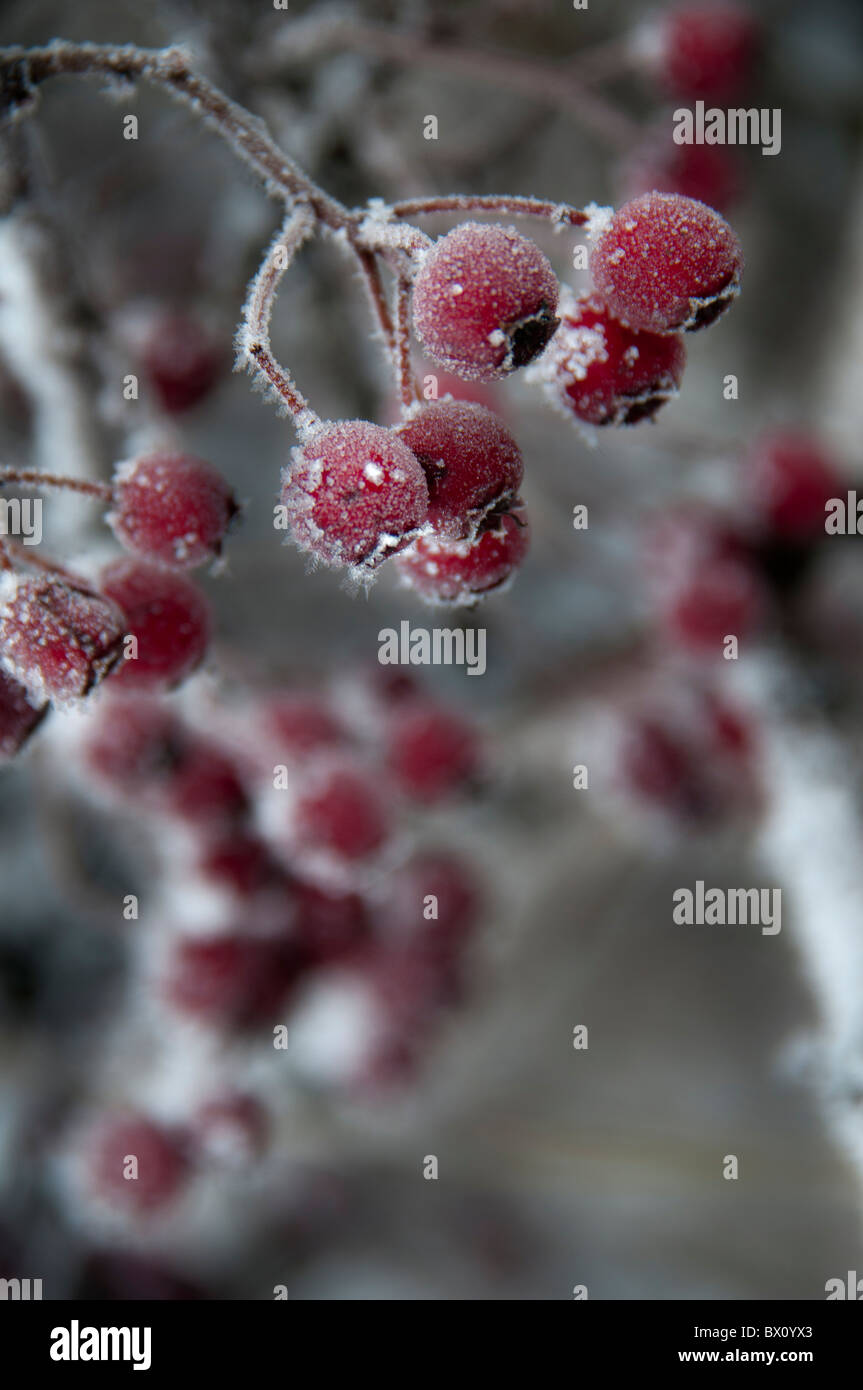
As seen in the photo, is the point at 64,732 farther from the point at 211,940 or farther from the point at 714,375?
the point at 714,375

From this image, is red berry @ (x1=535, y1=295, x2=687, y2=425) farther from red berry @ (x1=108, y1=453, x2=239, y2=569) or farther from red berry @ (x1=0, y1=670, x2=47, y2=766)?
red berry @ (x1=0, y1=670, x2=47, y2=766)

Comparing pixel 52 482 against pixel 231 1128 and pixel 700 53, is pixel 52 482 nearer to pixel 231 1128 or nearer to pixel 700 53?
pixel 231 1128

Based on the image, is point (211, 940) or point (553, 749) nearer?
point (211, 940)
